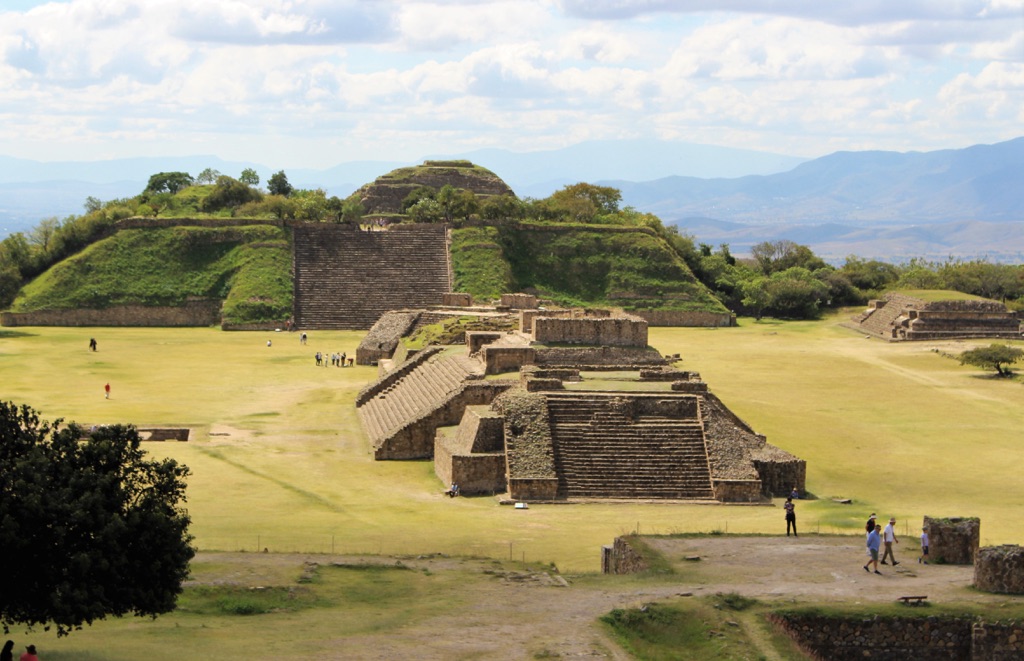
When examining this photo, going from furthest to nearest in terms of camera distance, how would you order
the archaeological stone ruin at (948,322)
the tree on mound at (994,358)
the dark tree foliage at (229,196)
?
the dark tree foliage at (229,196) → the archaeological stone ruin at (948,322) → the tree on mound at (994,358)

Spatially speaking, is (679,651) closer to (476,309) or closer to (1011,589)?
(1011,589)

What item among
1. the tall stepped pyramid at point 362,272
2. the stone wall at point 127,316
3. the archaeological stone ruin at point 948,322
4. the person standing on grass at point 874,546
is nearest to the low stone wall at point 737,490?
the person standing on grass at point 874,546

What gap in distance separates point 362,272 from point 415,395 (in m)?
40.5

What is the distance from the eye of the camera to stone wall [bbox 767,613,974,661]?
66.4 ft

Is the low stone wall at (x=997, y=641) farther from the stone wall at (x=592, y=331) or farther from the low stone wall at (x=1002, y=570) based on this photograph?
the stone wall at (x=592, y=331)

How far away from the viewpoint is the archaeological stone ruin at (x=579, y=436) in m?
33.3

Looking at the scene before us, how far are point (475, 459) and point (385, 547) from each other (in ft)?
21.6

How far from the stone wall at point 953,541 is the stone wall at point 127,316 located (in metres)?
59.9

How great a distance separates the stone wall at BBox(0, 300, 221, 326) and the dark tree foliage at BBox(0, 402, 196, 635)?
5846 cm

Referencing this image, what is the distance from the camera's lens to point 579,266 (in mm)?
90062

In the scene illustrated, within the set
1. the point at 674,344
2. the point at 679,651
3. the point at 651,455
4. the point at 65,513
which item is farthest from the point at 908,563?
the point at 674,344

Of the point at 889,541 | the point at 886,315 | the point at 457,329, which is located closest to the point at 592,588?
the point at 889,541

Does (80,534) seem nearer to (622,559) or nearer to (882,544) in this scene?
(622,559)

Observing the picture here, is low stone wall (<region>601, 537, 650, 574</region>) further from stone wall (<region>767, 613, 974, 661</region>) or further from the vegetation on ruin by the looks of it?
the vegetation on ruin
